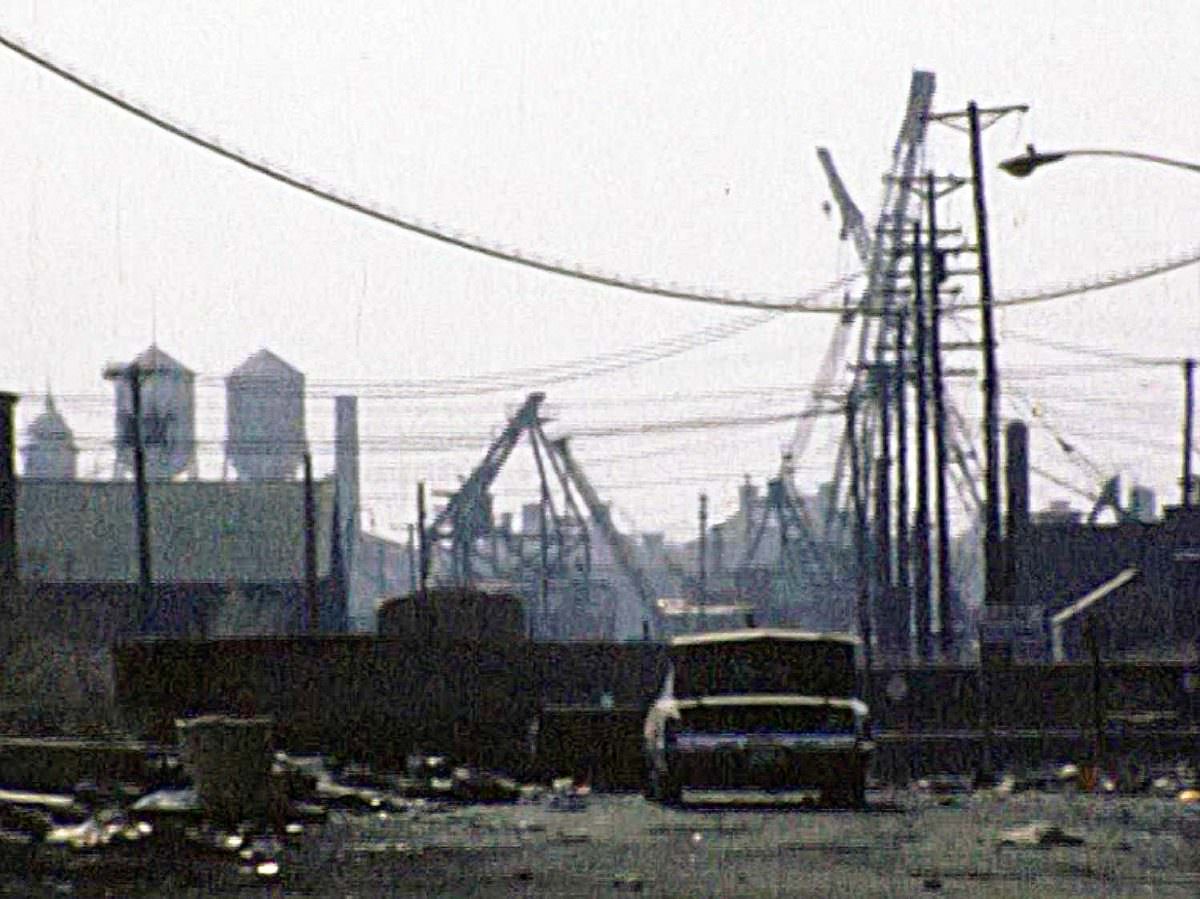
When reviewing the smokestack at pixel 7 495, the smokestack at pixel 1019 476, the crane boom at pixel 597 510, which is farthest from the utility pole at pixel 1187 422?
the crane boom at pixel 597 510

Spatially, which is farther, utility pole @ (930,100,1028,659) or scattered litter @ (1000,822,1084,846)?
utility pole @ (930,100,1028,659)

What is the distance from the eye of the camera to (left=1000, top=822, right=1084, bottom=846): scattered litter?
69.1 feet

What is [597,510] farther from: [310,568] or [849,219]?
[310,568]

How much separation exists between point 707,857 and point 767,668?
A: 10166 mm

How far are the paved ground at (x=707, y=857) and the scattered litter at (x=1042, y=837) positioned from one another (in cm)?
12

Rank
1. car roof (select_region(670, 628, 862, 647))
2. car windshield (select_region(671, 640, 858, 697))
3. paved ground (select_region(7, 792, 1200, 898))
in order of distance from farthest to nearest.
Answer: car roof (select_region(670, 628, 862, 647)) < car windshield (select_region(671, 640, 858, 697)) < paved ground (select_region(7, 792, 1200, 898))

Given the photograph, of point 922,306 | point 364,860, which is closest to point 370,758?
point 364,860

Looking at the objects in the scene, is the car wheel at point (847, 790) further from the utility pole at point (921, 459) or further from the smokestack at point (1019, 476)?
the smokestack at point (1019, 476)

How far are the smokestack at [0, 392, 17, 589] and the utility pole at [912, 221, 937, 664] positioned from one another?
61.3 feet

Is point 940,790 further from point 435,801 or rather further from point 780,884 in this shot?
point 780,884

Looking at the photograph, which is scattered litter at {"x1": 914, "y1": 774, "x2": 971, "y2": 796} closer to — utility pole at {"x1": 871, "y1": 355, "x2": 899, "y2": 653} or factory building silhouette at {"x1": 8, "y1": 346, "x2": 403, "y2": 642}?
utility pole at {"x1": 871, "y1": 355, "x2": 899, "y2": 653}

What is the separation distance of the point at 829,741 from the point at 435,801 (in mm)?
4118

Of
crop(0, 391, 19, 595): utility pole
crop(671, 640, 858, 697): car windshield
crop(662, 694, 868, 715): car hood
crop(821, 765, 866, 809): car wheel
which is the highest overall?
crop(0, 391, 19, 595): utility pole

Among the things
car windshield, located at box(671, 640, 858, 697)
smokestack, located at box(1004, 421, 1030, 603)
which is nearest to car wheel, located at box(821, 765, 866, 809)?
car windshield, located at box(671, 640, 858, 697)
